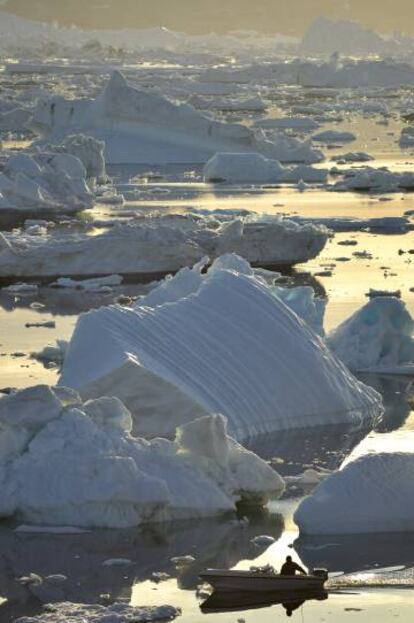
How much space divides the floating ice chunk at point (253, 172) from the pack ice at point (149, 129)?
8.27 feet

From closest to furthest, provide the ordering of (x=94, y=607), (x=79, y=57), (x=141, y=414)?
(x=94, y=607), (x=141, y=414), (x=79, y=57)

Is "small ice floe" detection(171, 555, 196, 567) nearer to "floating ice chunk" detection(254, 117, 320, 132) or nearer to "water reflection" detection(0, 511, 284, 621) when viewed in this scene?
"water reflection" detection(0, 511, 284, 621)

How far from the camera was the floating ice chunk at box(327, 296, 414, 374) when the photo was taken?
13.6 m

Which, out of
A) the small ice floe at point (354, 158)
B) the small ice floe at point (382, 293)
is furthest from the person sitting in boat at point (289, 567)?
the small ice floe at point (354, 158)

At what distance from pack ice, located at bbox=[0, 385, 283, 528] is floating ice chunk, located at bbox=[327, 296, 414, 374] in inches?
159

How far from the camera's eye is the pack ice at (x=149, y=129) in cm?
3222

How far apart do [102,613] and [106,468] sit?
1409mm

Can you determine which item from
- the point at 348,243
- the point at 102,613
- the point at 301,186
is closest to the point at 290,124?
the point at 301,186

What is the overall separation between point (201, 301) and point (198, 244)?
6.62m

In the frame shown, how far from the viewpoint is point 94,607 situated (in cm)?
787

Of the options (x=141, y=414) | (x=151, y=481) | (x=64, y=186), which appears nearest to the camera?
(x=151, y=481)

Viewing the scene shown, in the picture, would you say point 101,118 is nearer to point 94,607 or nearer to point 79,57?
point 94,607

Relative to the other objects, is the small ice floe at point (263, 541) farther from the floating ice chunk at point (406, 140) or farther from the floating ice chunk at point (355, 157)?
the floating ice chunk at point (406, 140)

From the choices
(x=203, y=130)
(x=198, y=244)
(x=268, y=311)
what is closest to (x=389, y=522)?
(x=268, y=311)
